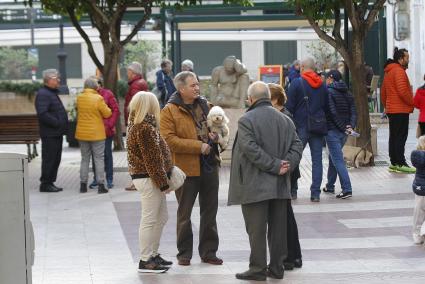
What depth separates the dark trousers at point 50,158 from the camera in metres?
16.9

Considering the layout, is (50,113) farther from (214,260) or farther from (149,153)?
(149,153)

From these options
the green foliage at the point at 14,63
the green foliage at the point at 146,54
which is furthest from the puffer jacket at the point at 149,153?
the green foliage at the point at 14,63

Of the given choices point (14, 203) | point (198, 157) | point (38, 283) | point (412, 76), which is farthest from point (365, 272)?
point (412, 76)

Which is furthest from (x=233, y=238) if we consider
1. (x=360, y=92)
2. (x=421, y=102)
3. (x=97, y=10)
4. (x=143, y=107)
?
(x=97, y=10)

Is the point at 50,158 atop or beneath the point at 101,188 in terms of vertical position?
atop

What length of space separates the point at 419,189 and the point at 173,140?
8.28 feet

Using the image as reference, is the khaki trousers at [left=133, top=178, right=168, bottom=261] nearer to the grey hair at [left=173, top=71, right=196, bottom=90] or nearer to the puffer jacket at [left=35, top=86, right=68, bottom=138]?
the grey hair at [left=173, top=71, right=196, bottom=90]

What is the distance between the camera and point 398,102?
17.7m

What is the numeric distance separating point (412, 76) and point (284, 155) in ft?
90.2

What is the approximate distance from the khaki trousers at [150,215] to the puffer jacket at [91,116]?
20.3ft

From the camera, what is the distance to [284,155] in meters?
9.67

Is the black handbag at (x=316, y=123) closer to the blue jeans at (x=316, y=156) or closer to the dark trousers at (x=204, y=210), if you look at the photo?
the blue jeans at (x=316, y=156)

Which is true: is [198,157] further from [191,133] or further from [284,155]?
[284,155]

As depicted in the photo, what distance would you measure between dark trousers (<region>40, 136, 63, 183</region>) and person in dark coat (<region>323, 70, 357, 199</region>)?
429cm
